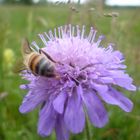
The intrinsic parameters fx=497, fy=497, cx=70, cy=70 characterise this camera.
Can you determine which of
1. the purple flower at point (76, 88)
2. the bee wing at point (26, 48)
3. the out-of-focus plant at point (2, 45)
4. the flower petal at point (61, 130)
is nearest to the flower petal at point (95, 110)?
the purple flower at point (76, 88)

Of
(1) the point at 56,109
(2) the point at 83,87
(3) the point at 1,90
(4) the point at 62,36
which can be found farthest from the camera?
(3) the point at 1,90

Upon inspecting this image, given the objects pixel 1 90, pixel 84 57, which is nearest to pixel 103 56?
pixel 84 57

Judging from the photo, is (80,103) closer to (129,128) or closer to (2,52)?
(129,128)

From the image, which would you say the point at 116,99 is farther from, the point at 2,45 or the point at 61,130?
the point at 2,45

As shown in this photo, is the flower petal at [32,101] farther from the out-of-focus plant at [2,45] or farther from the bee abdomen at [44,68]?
the out-of-focus plant at [2,45]

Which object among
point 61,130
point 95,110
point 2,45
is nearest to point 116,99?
point 95,110

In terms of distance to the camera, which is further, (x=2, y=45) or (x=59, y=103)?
(x=2, y=45)

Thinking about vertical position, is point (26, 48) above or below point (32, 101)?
above
